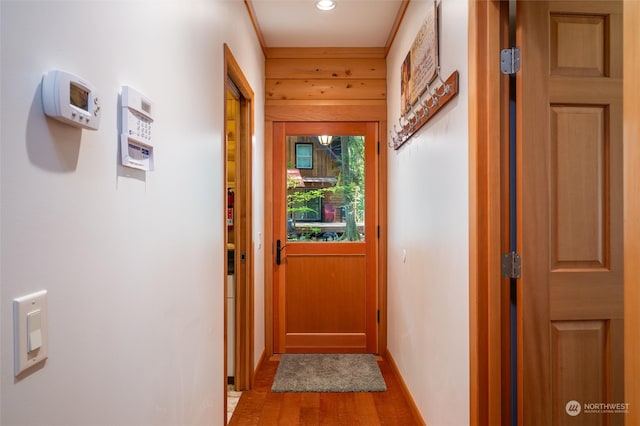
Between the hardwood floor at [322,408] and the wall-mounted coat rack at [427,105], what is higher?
the wall-mounted coat rack at [427,105]

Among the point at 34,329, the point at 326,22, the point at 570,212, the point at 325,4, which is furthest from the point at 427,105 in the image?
the point at 34,329

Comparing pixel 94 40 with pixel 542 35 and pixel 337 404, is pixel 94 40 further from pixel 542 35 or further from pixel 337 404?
pixel 337 404

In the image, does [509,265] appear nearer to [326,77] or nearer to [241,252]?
[241,252]

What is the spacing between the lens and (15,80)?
668 mm

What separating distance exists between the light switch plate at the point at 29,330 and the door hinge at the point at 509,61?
1.54m

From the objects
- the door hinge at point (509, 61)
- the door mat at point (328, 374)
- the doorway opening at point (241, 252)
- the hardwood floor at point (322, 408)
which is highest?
the door hinge at point (509, 61)

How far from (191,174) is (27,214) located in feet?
3.02

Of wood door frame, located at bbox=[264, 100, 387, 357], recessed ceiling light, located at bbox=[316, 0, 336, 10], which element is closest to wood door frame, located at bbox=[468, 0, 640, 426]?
recessed ceiling light, located at bbox=[316, 0, 336, 10]

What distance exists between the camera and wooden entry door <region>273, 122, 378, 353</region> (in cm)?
352

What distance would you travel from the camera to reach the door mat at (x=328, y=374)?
2.83 m

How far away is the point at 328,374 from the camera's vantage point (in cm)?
305

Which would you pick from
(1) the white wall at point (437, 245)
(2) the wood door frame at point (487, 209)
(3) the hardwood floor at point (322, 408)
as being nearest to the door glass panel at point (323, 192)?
(1) the white wall at point (437, 245)

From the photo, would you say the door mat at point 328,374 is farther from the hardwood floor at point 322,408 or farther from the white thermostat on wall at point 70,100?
the white thermostat on wall at point 70,100

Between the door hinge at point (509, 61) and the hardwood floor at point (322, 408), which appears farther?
the hardwood floor at point (322, 408)
